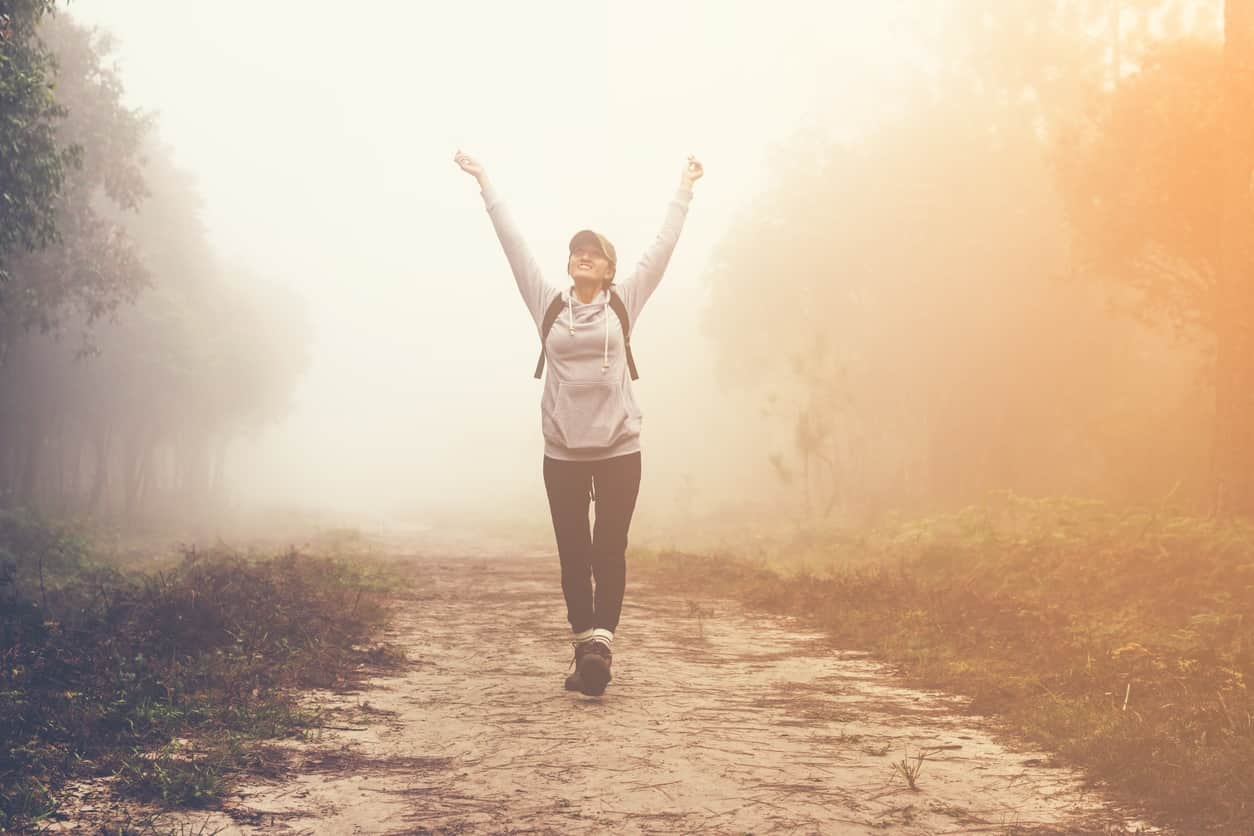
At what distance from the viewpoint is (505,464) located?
4530 inches

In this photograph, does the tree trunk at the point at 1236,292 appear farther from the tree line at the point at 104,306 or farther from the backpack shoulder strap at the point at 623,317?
the tree line at the point at 104,306

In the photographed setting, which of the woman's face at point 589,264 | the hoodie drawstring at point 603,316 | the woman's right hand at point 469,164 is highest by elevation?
the woman's right hand at point 469,164

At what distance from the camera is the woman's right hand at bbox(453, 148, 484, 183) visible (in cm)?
682

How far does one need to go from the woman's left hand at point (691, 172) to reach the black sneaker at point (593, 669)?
286 centimetres

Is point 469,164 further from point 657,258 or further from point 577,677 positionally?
point 577,677

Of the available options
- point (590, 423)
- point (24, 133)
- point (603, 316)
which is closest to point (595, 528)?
point (590, 423)

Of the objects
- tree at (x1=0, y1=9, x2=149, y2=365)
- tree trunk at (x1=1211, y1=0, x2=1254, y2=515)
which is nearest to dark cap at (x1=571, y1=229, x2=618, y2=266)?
tree trunk at (x1=1211, y1=0, x2=1254, y2=515)

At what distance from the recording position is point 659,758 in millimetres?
4832

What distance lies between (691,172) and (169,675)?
421cm

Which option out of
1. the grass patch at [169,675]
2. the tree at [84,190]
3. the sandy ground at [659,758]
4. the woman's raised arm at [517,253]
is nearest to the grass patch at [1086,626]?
the sandy ground at [659,758]

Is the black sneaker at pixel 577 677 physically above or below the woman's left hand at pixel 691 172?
below

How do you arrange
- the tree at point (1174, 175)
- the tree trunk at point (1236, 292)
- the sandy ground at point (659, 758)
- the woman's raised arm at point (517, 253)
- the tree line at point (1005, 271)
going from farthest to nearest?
1. the tree line at point (1005, 271)
2. the tree at point (1174, 175)
3. the tree trunk at point (1236, 292)
4. the woman's raised arm at point (517, 253)
5. the sandy ground at point (659, 758)

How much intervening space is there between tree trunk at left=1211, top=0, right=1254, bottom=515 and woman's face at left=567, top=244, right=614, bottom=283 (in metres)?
8.70

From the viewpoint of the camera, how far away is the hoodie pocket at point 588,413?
6176mm
